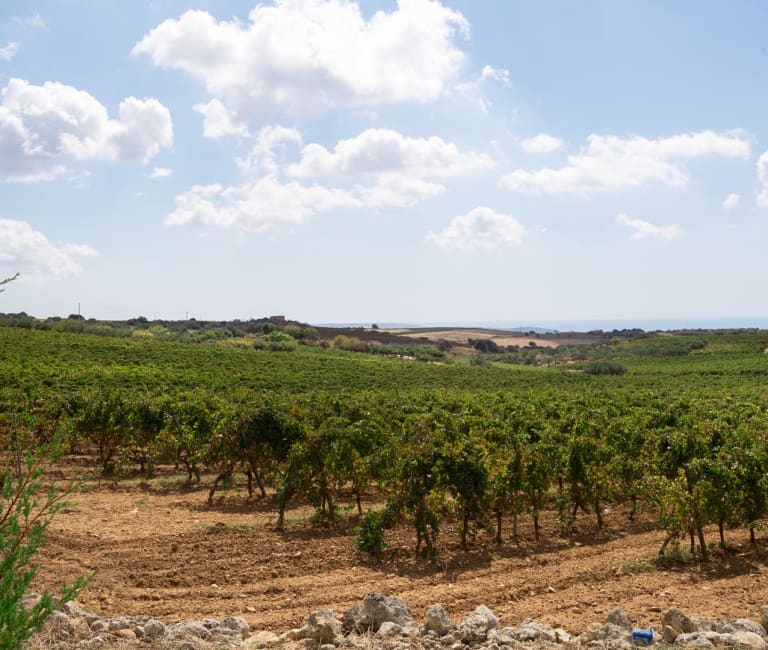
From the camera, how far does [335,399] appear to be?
17984mm

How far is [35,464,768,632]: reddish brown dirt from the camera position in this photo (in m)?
8.39

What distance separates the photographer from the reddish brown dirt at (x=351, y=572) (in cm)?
839

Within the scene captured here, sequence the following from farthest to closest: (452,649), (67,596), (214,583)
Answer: (214,583), (452,649), (67,596)

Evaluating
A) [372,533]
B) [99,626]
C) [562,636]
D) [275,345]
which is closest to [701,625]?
[562,636]

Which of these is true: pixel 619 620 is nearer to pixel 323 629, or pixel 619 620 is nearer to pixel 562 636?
pixel 562 636

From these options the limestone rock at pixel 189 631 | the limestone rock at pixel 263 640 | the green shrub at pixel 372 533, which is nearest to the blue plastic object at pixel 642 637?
the limestone rock at pixel 263 640

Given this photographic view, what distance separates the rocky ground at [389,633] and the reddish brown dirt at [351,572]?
68 cm

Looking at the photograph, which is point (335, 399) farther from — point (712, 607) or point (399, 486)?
point (712, 607)

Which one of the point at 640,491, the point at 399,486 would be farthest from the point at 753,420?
the point at 399,486

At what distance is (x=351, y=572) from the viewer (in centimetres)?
991

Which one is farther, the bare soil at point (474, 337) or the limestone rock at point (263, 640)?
the bare soil at point (474, 337)

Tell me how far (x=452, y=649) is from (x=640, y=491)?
720 centimetres

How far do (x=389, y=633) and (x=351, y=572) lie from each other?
313 centimetres

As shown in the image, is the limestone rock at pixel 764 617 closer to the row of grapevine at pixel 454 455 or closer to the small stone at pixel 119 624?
the row of grapevine at pixel 454 455
